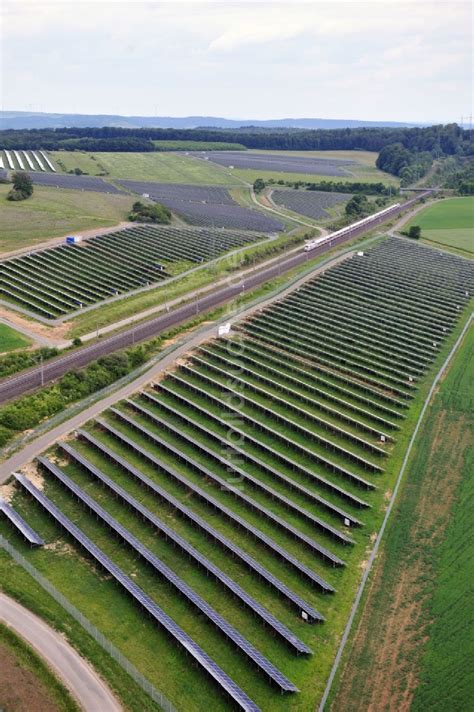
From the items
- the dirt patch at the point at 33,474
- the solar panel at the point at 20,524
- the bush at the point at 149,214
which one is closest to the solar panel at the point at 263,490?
the dirt patch at the point at 33,474

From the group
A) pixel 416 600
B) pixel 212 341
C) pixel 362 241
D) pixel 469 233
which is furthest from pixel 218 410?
pixel 469 233

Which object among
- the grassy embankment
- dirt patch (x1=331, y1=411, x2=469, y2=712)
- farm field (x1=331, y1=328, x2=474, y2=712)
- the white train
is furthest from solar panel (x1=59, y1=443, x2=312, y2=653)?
the white train

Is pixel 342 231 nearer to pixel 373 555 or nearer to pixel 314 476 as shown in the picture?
pixel 314 476

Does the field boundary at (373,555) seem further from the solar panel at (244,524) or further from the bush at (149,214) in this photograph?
the bush at (149,214)

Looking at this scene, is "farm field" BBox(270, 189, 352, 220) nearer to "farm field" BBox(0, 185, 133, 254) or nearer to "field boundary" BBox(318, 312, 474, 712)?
"farm field" BBox(0, 185, 133, 254)

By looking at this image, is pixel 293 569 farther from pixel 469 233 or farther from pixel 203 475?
pixel 469 233

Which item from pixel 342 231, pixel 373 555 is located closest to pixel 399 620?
pixel 373 555
